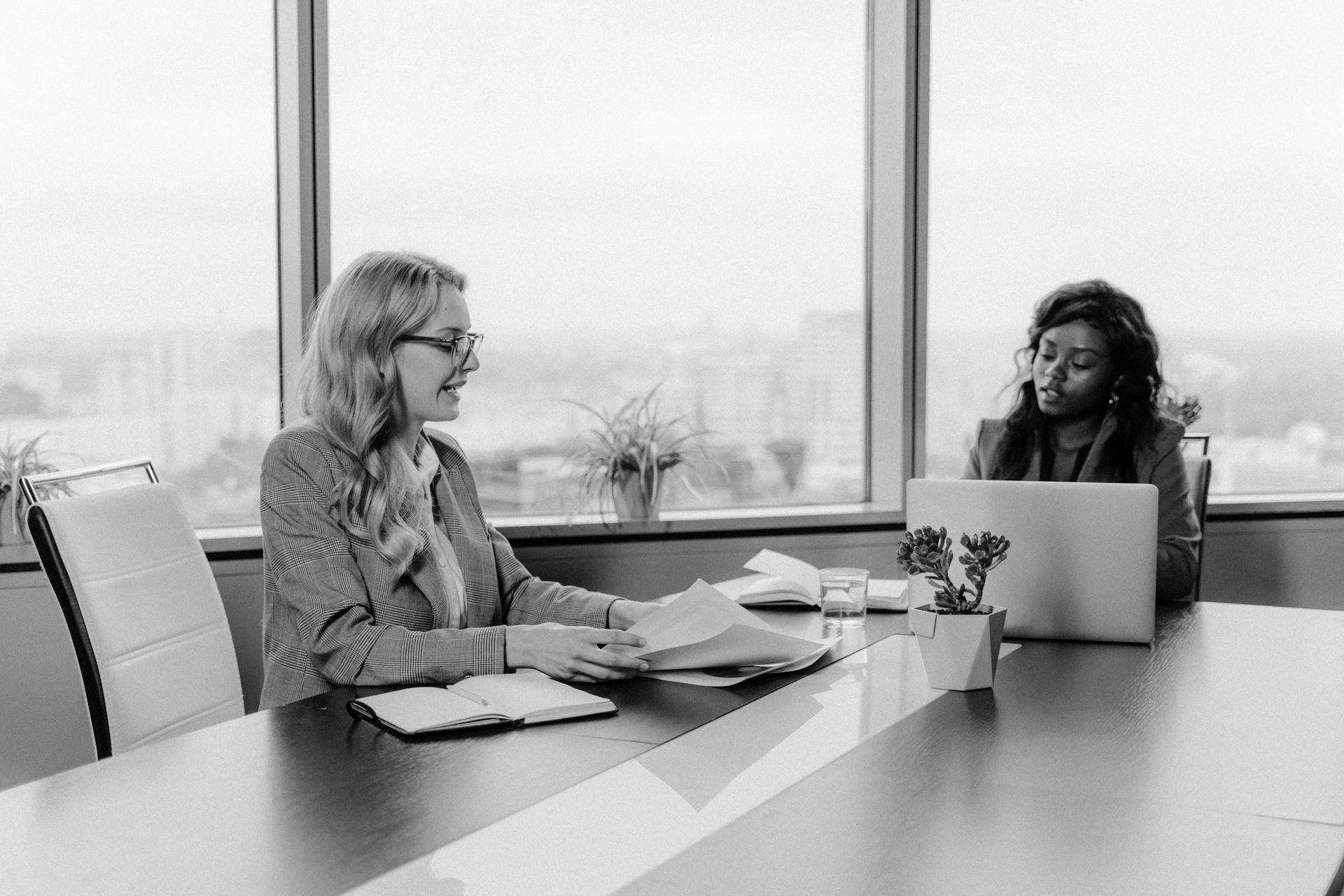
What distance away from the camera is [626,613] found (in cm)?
207

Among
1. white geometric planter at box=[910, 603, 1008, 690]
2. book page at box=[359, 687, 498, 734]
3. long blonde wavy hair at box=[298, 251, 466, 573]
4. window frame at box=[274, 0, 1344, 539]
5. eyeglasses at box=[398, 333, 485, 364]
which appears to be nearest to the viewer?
book page at box=[359, 687, 498, 734]

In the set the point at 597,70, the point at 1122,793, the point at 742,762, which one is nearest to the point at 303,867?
the point at 742,762

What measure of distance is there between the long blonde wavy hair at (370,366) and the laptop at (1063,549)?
854mm

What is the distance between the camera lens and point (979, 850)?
41.6 inches

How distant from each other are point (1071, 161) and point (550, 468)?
1.85 meters

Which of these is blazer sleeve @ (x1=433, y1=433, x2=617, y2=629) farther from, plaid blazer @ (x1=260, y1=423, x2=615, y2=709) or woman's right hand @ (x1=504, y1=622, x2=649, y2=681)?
woman's right hand @ (x1=504, y1=622, x2=649, y2=681)

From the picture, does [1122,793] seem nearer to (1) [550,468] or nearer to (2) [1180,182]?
(1) [550,468]

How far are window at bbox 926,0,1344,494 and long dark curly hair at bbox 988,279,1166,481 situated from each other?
859 millimetres

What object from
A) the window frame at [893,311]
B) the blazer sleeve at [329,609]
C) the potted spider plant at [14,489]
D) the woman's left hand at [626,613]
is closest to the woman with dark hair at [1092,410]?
the window frame at [893,311]

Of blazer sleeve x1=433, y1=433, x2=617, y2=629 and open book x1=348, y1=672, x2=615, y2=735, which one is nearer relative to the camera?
open book x1=348, y1=672, x2=615, y2=735

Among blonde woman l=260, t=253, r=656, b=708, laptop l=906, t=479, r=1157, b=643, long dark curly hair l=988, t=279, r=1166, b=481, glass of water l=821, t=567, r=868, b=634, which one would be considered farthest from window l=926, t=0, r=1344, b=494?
blonde woman l=260, t=253, r=656, b=708

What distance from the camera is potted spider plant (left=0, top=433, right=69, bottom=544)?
281 centimetres

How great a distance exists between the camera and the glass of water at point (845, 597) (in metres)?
2.14

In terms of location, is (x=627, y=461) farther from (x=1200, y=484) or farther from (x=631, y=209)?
(x=1200, y=484)
